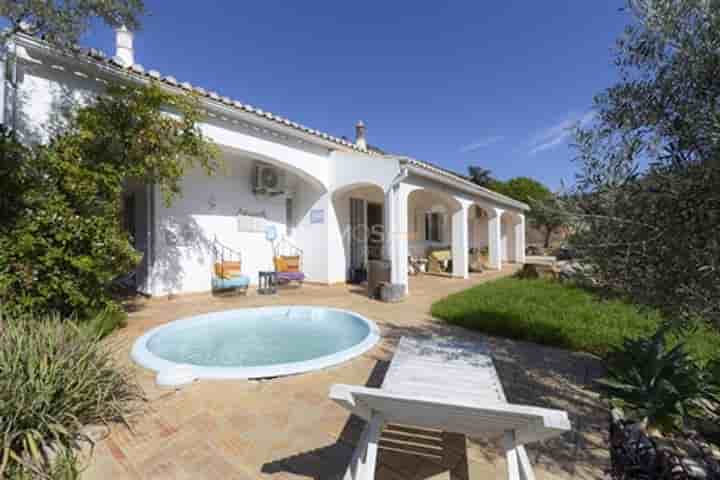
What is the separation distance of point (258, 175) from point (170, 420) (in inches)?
351

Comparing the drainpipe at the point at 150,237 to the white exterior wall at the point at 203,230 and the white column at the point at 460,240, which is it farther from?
the white column at the point at 460,240

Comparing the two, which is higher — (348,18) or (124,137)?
(348,18)

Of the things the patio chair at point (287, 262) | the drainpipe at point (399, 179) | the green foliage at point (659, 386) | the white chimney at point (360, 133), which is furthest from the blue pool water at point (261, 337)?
the white chimney at point (360, 133)

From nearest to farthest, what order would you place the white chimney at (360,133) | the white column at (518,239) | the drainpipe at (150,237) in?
the drainpipe at (150,237) → the white chimney at (360,133) → the white column at (518,239)

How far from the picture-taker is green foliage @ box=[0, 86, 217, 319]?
15.5 ft

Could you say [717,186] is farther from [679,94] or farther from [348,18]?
[348,18]

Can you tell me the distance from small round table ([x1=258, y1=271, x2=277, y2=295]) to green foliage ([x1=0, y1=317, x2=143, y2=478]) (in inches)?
248

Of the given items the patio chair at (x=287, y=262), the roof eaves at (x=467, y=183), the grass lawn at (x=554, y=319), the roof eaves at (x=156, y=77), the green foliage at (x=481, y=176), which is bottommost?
the grass lawn at (x=554, y=319)

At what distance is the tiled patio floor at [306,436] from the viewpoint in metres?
2.39

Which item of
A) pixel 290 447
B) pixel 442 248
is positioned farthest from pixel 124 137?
pixel 442 248

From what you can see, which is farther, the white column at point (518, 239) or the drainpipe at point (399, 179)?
the white column at point (518, 239)

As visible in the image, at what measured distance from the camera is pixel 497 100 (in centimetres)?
1311

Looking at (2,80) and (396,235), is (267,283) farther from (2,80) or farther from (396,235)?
(2,80)

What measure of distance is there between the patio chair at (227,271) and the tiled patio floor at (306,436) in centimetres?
500
